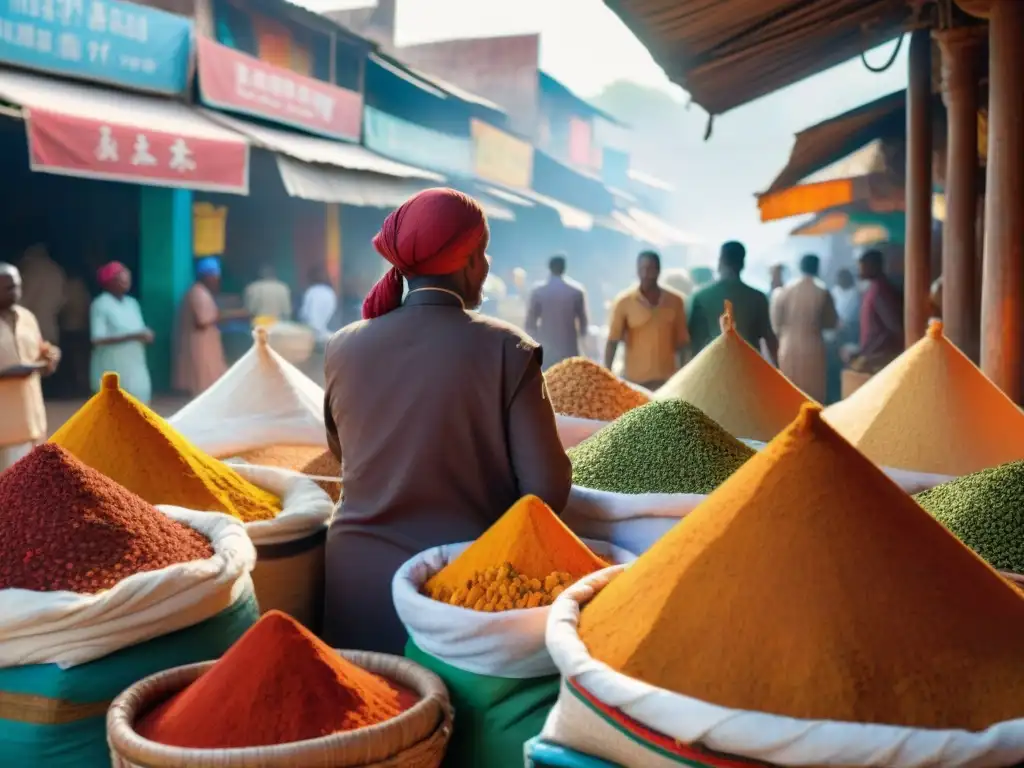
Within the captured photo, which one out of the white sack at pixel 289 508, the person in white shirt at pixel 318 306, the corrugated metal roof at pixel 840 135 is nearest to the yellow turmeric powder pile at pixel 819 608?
the white sack at pixel 289 508

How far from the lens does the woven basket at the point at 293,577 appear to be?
5.78ft

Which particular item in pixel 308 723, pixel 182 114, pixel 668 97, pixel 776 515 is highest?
pixel 668 97

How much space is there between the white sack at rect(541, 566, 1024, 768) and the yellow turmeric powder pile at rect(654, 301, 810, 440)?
5.07ft

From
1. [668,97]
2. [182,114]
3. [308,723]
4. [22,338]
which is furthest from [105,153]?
[668,97]

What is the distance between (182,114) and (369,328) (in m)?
7.20

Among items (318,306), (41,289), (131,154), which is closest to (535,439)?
(131,154)

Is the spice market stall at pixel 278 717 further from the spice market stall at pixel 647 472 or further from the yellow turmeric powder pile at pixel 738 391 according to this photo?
the yellow turmeric powder pile at pixel 738 391

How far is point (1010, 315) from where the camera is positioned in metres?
3.49

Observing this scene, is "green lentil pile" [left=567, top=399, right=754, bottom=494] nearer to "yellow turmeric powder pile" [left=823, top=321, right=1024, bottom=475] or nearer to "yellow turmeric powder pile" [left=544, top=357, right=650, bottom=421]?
"yellow turmeric powder pile" [left=823, top=321, right=1024, bottom=475]

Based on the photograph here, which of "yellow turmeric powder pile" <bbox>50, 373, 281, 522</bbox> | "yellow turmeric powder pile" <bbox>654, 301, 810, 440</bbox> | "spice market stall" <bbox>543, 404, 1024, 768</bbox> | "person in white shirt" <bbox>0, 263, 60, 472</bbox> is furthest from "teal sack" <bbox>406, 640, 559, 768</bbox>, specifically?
"person in white shirt" <bbox>0, 263, 60, 472</bbox>

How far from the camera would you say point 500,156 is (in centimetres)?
1500

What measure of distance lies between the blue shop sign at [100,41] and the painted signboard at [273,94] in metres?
0.21

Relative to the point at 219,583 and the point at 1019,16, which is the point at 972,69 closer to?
the point at 1019,16

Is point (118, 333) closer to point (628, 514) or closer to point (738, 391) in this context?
point (738, 391)
